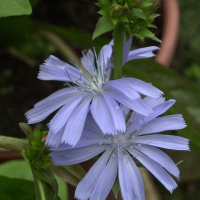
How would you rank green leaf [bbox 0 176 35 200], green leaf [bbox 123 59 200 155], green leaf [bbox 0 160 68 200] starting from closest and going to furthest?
1. green leaf [bbox 0 176 35 200]
2. green leaf [bbox 0 160 68 200]
3. green leaf [bbox 123 59 200 155]

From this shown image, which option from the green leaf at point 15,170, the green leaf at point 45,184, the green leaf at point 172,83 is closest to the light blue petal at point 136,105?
the green leaf at point 45,184

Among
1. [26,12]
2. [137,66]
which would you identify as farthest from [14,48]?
[26,12]

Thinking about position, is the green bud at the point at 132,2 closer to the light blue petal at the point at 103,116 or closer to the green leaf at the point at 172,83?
the light blue petal at the point at 103,116

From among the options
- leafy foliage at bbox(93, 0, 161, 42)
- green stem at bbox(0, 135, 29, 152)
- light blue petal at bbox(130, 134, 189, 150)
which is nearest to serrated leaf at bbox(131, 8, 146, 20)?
leafy foliage at bbox(93, 0, 161, 42)

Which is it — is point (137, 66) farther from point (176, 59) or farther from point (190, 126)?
point (176, 59)

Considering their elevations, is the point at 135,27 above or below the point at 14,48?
above

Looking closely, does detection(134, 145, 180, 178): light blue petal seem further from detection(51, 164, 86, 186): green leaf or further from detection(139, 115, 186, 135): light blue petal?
detection(51, 164, 86, 186): green leaf
